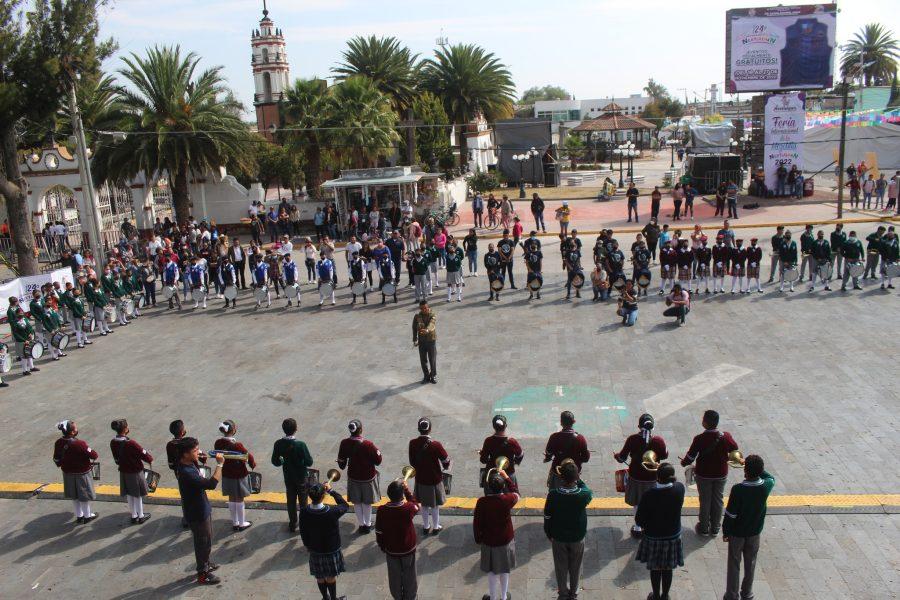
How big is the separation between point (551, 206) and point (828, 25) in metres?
15.5

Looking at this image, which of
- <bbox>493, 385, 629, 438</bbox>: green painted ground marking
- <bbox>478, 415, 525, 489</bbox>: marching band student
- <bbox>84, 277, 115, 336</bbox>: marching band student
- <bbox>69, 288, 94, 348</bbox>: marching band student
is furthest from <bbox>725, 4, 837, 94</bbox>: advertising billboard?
<bbox>478, 415, 525, 489</bbox>: marching band student

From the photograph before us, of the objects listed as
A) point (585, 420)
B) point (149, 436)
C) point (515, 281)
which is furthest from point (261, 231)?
point (585, 420)

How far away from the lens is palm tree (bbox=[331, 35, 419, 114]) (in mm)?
47594

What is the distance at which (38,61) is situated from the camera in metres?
24.1

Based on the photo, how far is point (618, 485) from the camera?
8.56 meters

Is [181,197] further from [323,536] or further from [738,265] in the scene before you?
[323,536]

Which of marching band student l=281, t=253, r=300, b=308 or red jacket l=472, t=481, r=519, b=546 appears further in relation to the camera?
marching band student l=281, t=253, r=300, b=308

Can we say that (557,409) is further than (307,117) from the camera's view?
No

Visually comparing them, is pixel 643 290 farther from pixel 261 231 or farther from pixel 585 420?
pixel 261 231

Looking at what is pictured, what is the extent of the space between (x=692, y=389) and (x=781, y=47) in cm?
2896

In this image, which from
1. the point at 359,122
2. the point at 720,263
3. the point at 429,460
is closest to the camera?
the point at 429,460

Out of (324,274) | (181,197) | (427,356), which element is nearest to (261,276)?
(324,274)

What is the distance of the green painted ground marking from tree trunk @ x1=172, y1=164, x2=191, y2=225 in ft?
79.1

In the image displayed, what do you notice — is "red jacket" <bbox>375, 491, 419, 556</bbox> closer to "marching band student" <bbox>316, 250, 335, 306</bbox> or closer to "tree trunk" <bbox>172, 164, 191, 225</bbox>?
"marching band student" <bbox>316, 250, 335, 306</bbox>
